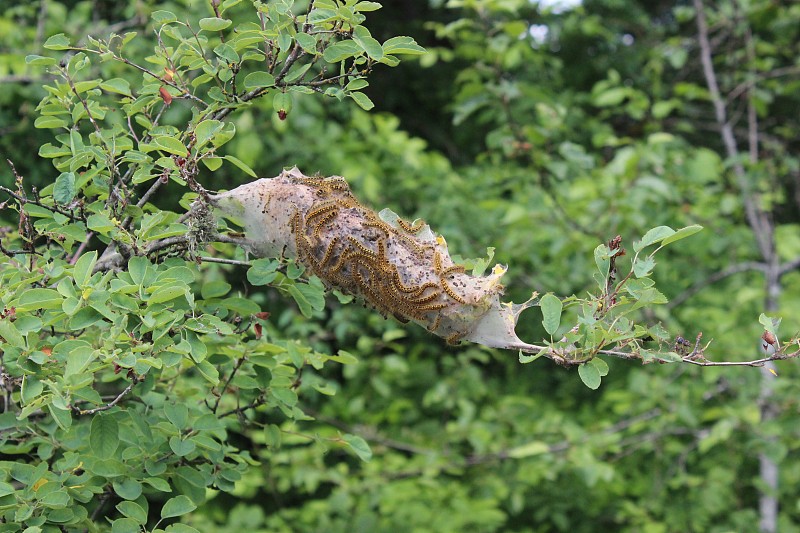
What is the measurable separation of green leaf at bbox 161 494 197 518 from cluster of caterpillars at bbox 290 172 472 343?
0.54 metres

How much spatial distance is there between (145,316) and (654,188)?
313cm

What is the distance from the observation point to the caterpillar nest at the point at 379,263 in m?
1.78

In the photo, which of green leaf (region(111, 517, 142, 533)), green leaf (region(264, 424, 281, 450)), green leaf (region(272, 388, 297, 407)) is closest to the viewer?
green leaf (region(111, 517, 142, 533))

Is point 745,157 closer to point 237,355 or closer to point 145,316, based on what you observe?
point 237,355

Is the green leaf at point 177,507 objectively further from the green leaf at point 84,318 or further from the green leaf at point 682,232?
the green leaf at point 682,232

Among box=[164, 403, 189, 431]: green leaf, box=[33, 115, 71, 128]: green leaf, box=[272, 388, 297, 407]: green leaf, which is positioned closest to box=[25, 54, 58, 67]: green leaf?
box=[33, 115, 71, 128]: green leaf

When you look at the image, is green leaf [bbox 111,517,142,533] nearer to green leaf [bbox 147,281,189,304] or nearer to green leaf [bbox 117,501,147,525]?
green leaf [bbox 117,501,147,525]

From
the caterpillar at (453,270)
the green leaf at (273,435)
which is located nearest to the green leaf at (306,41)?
the caterpillar at (453,270)

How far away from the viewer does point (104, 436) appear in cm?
175

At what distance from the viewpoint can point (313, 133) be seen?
482 centimetres

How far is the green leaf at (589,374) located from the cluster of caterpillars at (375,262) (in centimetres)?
28

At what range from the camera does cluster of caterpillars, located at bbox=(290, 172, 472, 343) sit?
178 centimetres

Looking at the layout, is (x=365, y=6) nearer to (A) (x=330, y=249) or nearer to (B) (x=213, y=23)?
(B) (x=213, y=23)

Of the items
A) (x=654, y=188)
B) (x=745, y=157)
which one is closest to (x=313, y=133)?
(x=654, y=188)
